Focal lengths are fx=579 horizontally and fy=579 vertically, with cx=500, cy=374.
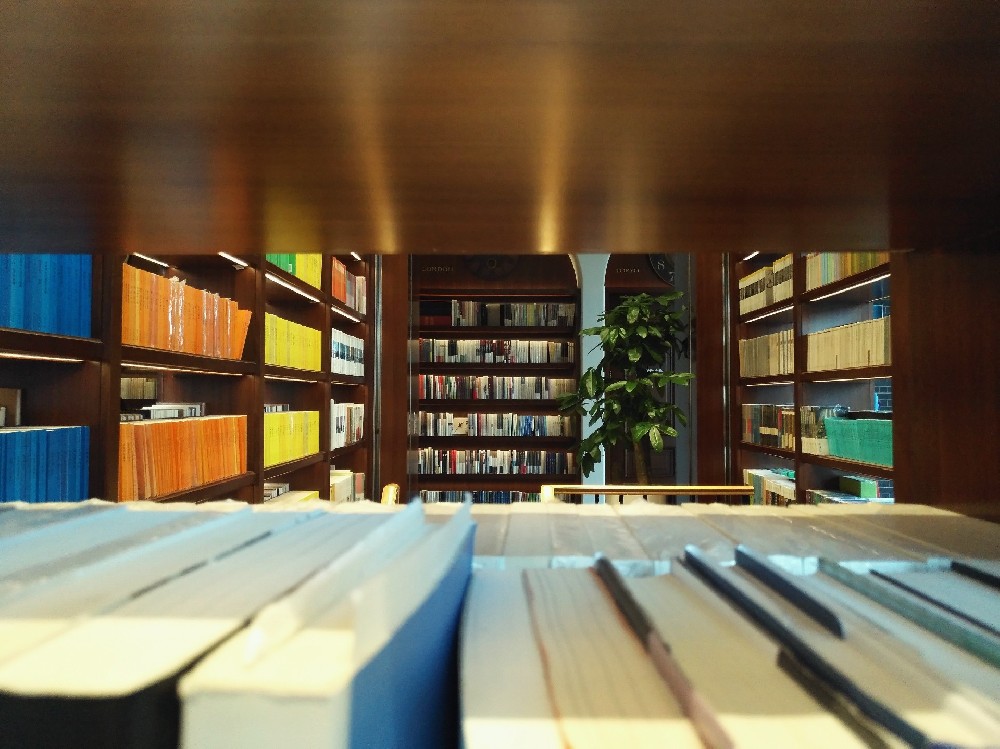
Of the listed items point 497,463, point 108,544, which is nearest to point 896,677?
point 108,544

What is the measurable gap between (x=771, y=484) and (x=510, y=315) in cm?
263

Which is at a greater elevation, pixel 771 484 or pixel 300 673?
pixel 300 673

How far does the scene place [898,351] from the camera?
0.83 metres

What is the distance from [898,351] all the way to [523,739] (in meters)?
0.83

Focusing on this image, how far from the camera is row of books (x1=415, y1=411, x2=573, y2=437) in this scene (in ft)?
17.3

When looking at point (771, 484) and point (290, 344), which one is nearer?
point (290, 344)

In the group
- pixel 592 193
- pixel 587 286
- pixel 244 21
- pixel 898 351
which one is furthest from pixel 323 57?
pixel 587 286

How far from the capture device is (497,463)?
522cm

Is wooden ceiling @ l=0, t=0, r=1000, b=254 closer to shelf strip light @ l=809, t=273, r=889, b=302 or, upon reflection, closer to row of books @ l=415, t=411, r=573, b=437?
shelf strip light @ l=809, t=273, r=889, b=302

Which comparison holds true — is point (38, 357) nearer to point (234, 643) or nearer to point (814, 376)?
point (234, 643)

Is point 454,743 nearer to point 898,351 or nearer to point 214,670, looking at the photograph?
point 214,670

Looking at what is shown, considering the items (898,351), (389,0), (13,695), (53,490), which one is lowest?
Result: (53,490)

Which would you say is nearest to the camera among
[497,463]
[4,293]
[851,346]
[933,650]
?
[933,650]

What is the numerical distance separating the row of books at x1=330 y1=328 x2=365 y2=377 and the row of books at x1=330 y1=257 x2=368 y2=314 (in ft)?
0.73
